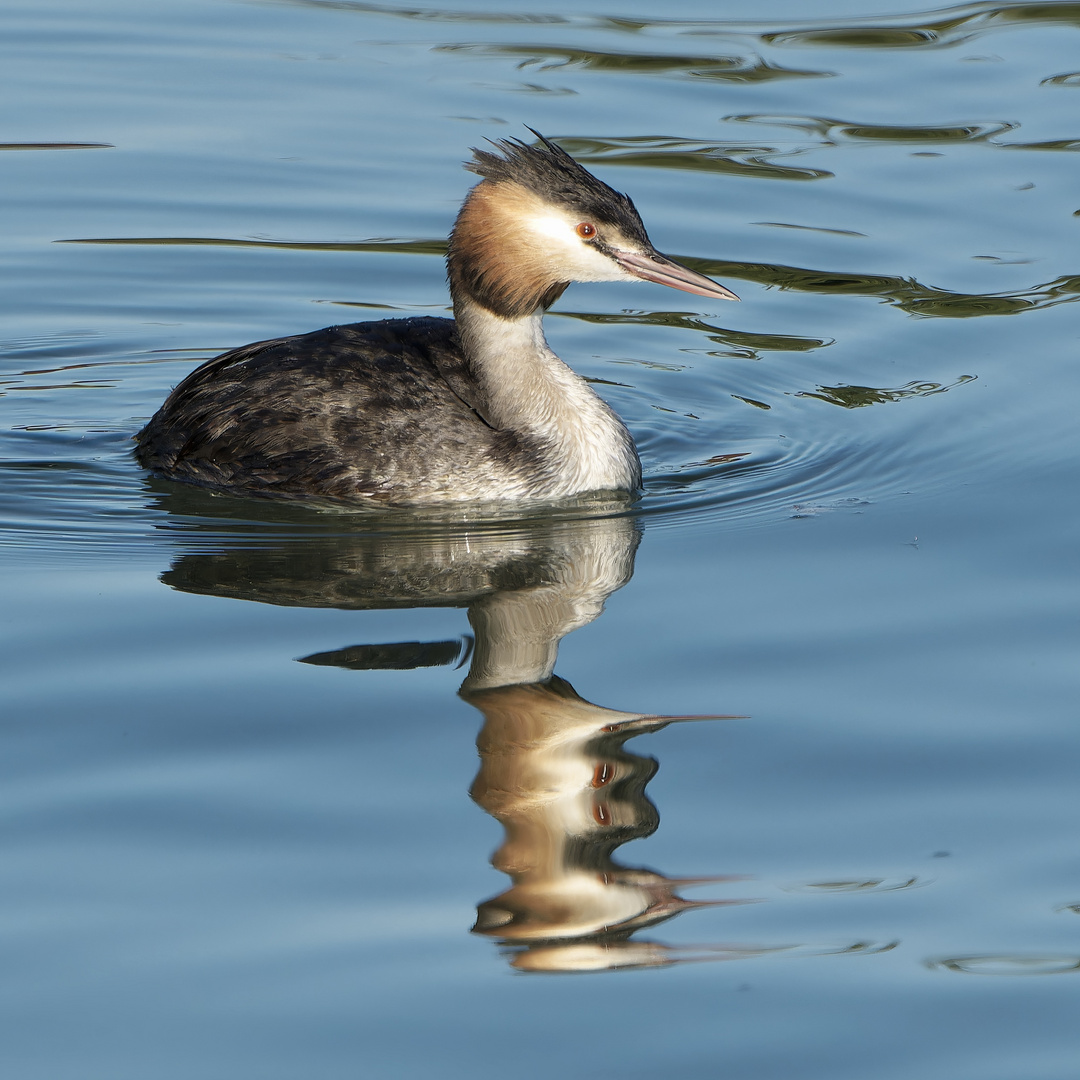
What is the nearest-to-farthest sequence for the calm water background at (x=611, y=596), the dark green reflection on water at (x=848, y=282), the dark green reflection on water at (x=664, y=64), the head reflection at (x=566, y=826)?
the calm water background at (x=611, y=596) → the head reflection at (x=566, y=826) → the dark green reflection on water at (x=848, y=282) → the dark green reflection on water at (x=664, y=64)

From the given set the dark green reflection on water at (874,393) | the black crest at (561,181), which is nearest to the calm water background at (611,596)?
the dark green reflection on water at (874,393)

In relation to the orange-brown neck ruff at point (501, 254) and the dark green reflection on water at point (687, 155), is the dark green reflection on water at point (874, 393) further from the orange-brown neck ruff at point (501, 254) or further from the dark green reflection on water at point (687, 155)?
the dark green reflection on water at point (687, 155)

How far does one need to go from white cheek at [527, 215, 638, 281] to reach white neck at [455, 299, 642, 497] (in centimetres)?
33

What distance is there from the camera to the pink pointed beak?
7.58 meters

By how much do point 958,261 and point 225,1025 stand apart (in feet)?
24.3

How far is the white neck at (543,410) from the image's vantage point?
7.75m

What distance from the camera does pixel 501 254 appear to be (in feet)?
24.9

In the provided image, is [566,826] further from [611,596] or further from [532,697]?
[611,596]

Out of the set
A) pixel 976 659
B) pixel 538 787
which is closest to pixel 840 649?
pixel 976 659

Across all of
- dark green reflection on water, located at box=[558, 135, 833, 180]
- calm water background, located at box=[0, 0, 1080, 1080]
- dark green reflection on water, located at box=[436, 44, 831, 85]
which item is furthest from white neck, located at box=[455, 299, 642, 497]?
dark green reflection on water, located at box=[436, 44, 831, 85]

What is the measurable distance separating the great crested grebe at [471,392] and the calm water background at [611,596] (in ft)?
0.79

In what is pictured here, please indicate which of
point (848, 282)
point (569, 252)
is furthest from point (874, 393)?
point (569, 252)

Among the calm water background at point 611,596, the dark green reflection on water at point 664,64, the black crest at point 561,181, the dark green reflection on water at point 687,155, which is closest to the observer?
the calm water background at point 611,596

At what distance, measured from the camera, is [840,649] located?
20.1 ft
